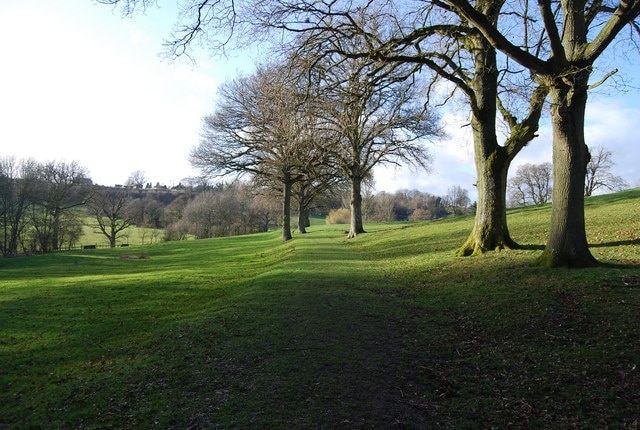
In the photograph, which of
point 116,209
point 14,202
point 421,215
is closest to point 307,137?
point 14,202

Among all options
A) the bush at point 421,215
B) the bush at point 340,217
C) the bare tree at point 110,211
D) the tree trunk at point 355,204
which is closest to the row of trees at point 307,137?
the tree trunk at point 355,204

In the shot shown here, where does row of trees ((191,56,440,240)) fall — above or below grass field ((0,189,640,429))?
above

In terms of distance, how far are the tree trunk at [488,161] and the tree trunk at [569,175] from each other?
330 centimetres

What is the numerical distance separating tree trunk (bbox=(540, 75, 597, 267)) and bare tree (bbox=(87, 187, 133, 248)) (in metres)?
62.3

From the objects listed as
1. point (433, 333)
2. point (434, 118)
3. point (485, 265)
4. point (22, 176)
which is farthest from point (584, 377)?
point (22, 176)

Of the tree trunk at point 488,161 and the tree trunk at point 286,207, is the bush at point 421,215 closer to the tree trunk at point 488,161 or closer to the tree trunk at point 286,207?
the tree trunk at point 286,207

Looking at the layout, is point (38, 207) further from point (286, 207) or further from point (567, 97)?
point (567, 97)

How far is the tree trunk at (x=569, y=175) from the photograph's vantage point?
9180mm

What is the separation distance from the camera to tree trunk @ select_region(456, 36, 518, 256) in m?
12.9

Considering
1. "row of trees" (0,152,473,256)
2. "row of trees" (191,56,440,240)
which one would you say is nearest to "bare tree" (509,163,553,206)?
"row of trees" (0,152,473,256)

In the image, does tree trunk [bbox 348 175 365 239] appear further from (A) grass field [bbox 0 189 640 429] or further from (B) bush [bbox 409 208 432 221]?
(B) bush [bbox 409 208 432 221]

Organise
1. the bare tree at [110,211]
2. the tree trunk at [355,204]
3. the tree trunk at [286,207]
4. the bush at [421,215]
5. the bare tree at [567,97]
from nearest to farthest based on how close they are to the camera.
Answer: the bare tree at [567,97]
the tree trunk at [355,204]
the tree trunk at [286,207]
the bare tree at [110,211]
the bush at [421,215]

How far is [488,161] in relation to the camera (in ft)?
42.2

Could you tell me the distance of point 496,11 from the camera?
12695 mm
